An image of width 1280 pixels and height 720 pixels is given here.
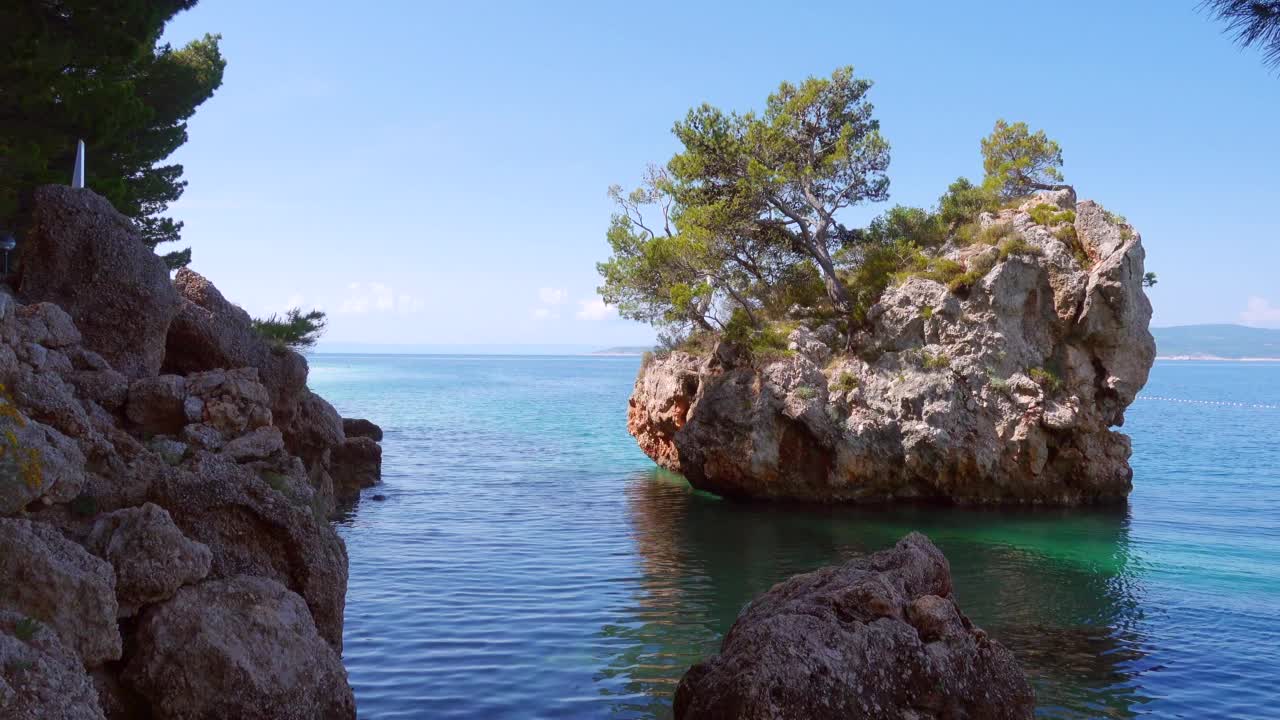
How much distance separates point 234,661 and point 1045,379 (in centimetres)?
2465

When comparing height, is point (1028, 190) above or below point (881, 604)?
above

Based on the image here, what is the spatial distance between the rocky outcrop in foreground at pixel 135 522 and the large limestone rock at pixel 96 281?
28 millimetres

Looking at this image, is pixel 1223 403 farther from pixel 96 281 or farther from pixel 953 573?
pixel 96 281

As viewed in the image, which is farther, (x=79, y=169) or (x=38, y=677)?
Answer: (x=79, y=169)

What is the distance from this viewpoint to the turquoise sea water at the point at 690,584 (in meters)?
13.1

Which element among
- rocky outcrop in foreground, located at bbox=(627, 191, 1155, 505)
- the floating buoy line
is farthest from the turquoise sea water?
the floating buoy line

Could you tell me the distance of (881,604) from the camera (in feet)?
33.4

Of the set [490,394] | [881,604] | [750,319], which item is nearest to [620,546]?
[750,319]

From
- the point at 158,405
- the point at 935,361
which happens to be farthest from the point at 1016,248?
the point at 158,405

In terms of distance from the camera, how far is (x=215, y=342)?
18.7 m

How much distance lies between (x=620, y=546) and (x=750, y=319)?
1113 centimetres

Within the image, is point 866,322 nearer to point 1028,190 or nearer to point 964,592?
point 1028,190

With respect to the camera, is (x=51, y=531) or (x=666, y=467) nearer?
(x=51, y=531)

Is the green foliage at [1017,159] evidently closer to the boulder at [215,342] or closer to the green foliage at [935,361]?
the green foliage at [935,361]
